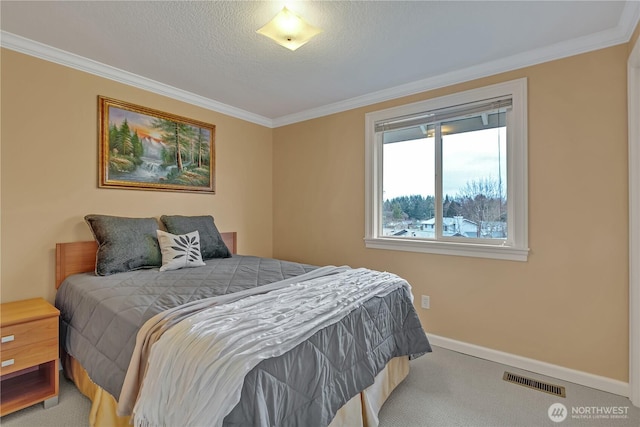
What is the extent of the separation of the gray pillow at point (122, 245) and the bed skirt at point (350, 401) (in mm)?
667

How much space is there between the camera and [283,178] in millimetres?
4109

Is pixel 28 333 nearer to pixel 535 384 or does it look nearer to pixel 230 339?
pixel 230 339

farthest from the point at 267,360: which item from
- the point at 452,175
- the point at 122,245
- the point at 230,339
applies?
the point at 452,175

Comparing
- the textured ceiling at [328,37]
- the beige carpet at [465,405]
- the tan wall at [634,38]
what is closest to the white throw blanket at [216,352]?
the beige carpet at [465,405]

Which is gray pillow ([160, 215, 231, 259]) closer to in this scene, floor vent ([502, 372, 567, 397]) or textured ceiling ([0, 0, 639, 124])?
textured ceiling ([0, 0, 639, 124])

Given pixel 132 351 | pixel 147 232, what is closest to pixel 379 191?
pixel 147 232

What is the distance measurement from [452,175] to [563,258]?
3.49ft

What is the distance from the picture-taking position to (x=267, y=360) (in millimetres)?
1135

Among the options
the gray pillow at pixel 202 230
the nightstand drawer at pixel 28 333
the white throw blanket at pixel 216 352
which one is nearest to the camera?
the white throw blanket at pixel 216 352

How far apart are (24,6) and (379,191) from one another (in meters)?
2.98

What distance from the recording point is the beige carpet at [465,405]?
1.83 metres

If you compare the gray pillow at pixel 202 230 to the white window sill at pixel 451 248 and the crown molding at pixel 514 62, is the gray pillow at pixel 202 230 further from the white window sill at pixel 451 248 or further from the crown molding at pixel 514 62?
the crown molding at pixel 514 62

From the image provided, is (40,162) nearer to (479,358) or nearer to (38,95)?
(38,95)

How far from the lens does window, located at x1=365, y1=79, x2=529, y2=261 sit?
2527mm
